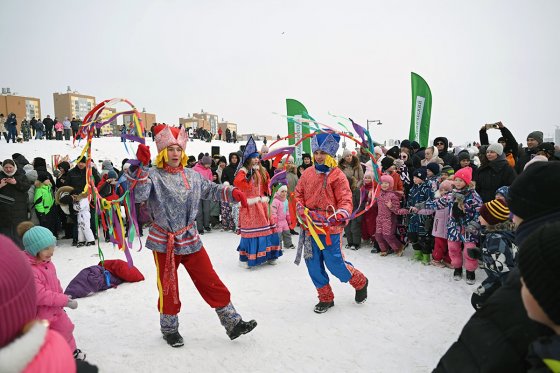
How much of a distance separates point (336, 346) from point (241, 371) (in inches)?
36.0

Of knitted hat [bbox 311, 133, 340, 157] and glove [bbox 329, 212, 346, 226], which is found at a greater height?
knitted hat [bbox 311, 133, 340, 157]

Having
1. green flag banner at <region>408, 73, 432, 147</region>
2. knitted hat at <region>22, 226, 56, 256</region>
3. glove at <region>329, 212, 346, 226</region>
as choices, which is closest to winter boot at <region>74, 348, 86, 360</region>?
knitted hat at <region>22, 226, 56, 256</region>

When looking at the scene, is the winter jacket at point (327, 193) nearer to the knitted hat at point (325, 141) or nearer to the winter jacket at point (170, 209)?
the knitted hat at point (325, 141)

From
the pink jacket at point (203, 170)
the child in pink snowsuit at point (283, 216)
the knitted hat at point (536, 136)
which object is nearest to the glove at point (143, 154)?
the child in pink snowsuit at point (283, 216)

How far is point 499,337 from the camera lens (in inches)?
47.1

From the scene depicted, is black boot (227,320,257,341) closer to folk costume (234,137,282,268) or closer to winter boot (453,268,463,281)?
folk costume (234,137,282,268)

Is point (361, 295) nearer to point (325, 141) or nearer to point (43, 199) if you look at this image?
point (325, 141)

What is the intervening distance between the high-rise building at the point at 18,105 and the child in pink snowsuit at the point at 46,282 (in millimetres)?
30145

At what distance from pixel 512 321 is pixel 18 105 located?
36198 mm

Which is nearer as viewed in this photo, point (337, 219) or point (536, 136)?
point (337, 219)

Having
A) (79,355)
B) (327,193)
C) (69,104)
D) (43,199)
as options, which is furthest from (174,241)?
(69,104)

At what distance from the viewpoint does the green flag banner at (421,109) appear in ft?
30.6

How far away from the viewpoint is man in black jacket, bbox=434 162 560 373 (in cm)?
115

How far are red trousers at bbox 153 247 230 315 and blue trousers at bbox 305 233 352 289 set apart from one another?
1114 millimetres
